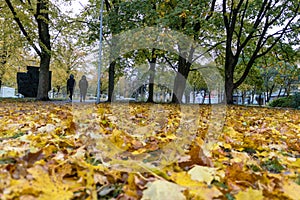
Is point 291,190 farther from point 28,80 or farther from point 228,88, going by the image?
point 28,80

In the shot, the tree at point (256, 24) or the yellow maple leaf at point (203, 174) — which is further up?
the tree at point (256, 24)

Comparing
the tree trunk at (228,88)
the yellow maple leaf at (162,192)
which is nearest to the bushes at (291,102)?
the tree trunk at (228,88)

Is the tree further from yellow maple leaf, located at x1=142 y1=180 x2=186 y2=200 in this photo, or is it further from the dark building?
the dark building

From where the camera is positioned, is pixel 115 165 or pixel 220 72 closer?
pixel 115 165

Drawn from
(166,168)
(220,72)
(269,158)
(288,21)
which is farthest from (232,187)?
(220,72)

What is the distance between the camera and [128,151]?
1634 millimetres

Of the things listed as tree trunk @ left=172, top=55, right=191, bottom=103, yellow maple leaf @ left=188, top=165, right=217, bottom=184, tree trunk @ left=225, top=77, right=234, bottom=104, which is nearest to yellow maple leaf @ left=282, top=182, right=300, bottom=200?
yellow maple leaf @ left=188, top=165, right=217, bottom=184

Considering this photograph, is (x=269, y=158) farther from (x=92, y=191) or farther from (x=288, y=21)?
(x=288, y=21)

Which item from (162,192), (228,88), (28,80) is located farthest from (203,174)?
(28,80)

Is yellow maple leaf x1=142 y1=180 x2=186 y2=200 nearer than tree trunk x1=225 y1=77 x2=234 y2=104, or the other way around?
yellow maple leaf x1=142 y1=180 x2=186 y2=200

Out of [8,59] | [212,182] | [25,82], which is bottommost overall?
[212,182]

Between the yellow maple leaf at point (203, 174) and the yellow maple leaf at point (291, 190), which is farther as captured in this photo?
the yellow maple leaf at point (203, 174)

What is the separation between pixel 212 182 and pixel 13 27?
14250 millimetres

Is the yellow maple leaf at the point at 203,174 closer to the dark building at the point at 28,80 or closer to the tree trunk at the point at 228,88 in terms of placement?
the tree trunk at the point at 228,88
